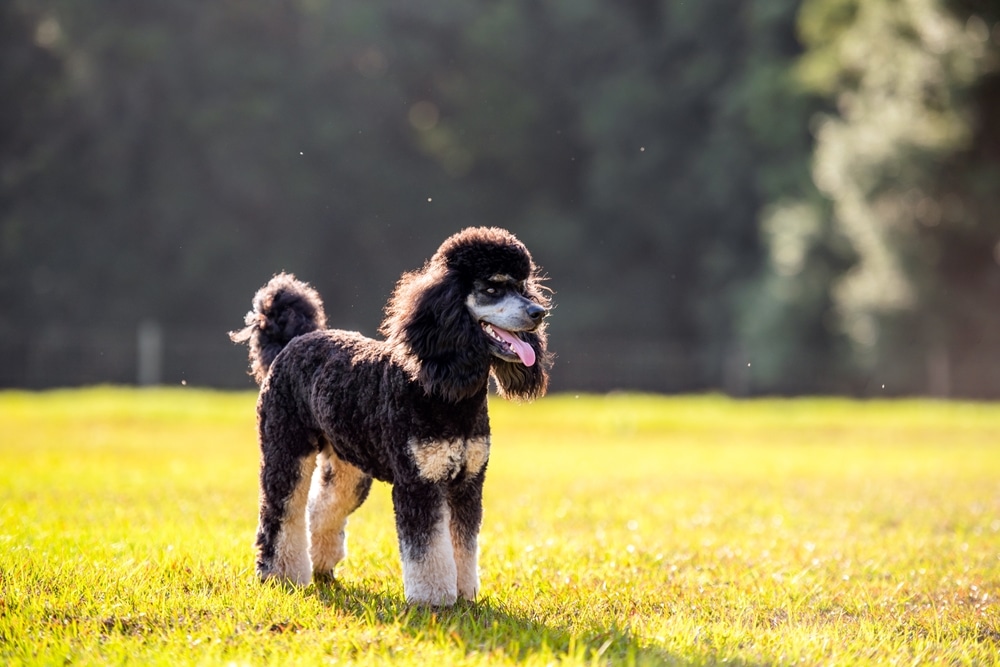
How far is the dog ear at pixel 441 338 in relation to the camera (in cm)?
549

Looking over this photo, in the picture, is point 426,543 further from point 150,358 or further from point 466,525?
point 150,358

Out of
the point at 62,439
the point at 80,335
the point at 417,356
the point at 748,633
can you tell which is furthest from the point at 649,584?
the point at 80,335

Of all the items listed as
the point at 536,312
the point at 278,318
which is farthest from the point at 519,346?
the point at 278,318

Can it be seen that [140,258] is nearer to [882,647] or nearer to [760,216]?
[760,216]

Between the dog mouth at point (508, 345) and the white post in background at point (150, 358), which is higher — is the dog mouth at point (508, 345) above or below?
above

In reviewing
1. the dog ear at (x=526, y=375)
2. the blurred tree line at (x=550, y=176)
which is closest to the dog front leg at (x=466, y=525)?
the dog ear at (x=526, y=375)

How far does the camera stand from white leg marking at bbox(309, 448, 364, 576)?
650 cm

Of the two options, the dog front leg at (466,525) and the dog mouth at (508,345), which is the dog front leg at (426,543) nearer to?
the dog front leg at (466,525)

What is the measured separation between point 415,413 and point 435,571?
765 mm

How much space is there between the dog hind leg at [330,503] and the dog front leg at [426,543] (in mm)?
999

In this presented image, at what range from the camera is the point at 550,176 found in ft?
151

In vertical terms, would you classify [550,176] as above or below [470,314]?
above

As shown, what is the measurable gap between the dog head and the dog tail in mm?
1385

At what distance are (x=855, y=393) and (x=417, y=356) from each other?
32.8 metres
